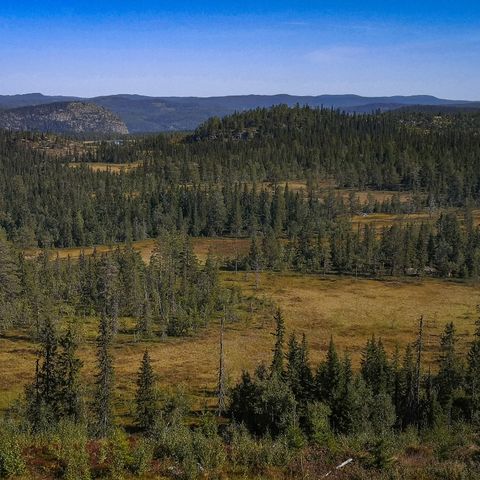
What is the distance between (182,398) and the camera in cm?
5016

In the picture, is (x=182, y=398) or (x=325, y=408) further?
(x=182, y=398)

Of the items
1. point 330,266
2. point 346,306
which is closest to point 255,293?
point 346,306

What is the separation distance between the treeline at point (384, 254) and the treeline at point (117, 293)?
80.9 ft

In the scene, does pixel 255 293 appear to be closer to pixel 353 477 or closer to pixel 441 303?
pixel 441 303

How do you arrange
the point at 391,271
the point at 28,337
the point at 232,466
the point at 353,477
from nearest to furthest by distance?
the point at 353,477 < the point at 232,466 < the point at 28,337 < the point at 391,271

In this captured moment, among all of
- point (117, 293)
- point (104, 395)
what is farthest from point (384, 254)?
point (104, 395)

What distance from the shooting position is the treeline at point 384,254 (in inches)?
5020

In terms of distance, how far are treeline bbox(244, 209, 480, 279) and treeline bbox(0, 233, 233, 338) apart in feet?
80.9

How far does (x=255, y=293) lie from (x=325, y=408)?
2926 inches

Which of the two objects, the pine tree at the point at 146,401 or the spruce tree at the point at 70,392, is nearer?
the spruce tree at the point at 70,392

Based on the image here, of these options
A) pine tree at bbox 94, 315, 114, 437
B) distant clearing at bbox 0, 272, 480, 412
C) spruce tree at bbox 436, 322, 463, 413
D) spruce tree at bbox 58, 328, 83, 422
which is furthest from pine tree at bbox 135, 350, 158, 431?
spruce tree at bbox 436, 322, 463, 413

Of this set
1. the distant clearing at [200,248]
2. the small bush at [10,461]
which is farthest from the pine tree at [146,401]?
the distant clearing at [200,248]

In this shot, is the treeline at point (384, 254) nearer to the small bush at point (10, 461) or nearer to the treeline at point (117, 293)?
the treeline at point (117, 293)

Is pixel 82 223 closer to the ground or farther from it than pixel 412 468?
closer to the ground
